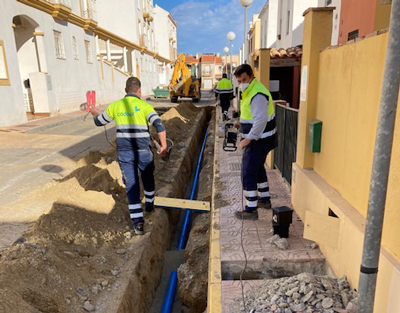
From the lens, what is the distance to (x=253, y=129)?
3658 millimetres

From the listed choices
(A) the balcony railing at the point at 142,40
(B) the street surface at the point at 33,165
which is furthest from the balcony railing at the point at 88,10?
(A) the balcony railing at the point at 142,40

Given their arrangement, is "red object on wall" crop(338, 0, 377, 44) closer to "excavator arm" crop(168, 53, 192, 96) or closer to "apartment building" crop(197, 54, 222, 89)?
"excavator arm" crop(168, 53, 192, 96)

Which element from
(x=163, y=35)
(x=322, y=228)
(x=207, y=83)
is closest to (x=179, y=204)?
(x=322, y=228)

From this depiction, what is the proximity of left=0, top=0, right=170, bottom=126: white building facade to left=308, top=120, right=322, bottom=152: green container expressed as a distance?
471 inches

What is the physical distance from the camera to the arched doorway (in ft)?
48.6

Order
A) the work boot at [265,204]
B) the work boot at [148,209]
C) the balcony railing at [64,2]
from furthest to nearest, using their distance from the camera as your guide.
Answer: the balcony railing at [64,2], the work boot at [148,209], the work boot at [265,204]

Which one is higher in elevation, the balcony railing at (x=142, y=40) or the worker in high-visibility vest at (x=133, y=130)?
the balcony railing at (x=142, y=40)

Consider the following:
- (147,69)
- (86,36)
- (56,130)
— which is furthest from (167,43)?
(56,130)

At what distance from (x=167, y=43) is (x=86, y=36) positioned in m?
30.5

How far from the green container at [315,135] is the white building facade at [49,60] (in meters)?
12.0

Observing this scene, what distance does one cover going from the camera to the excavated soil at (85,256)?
9.87ft

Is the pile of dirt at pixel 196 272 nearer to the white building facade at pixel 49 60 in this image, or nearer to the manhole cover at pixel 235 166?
the manhole cover at pixel 235 166

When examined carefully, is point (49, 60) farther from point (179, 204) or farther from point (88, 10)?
point (179, 204)

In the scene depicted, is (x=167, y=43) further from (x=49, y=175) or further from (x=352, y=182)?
(x=352, y=182)
